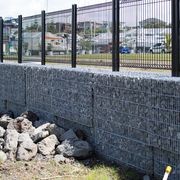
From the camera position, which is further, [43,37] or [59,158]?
[43,37]

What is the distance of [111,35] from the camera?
1066cm

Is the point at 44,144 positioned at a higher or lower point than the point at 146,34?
lower

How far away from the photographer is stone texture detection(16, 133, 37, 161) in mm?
9641

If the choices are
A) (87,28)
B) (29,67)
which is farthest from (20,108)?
(87,28)

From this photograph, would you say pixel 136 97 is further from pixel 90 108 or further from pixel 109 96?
pixel 90 108

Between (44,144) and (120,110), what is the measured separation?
182 centimetres

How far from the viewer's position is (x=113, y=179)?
8281 millimetres

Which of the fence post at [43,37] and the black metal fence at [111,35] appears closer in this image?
the black metal fence at [111,35]

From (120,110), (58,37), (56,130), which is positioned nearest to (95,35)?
(58,37)

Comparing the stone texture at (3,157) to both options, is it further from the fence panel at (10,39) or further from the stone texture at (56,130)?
the fence panel at (10,39)

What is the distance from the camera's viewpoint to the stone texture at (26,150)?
9.64m

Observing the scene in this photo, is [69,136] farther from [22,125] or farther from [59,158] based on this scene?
[22,125]

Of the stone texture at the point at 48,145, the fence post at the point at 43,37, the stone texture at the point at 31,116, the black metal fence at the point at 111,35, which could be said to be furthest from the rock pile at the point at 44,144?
the fence post at the point at 43,37

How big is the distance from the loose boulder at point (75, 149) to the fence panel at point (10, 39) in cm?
698
